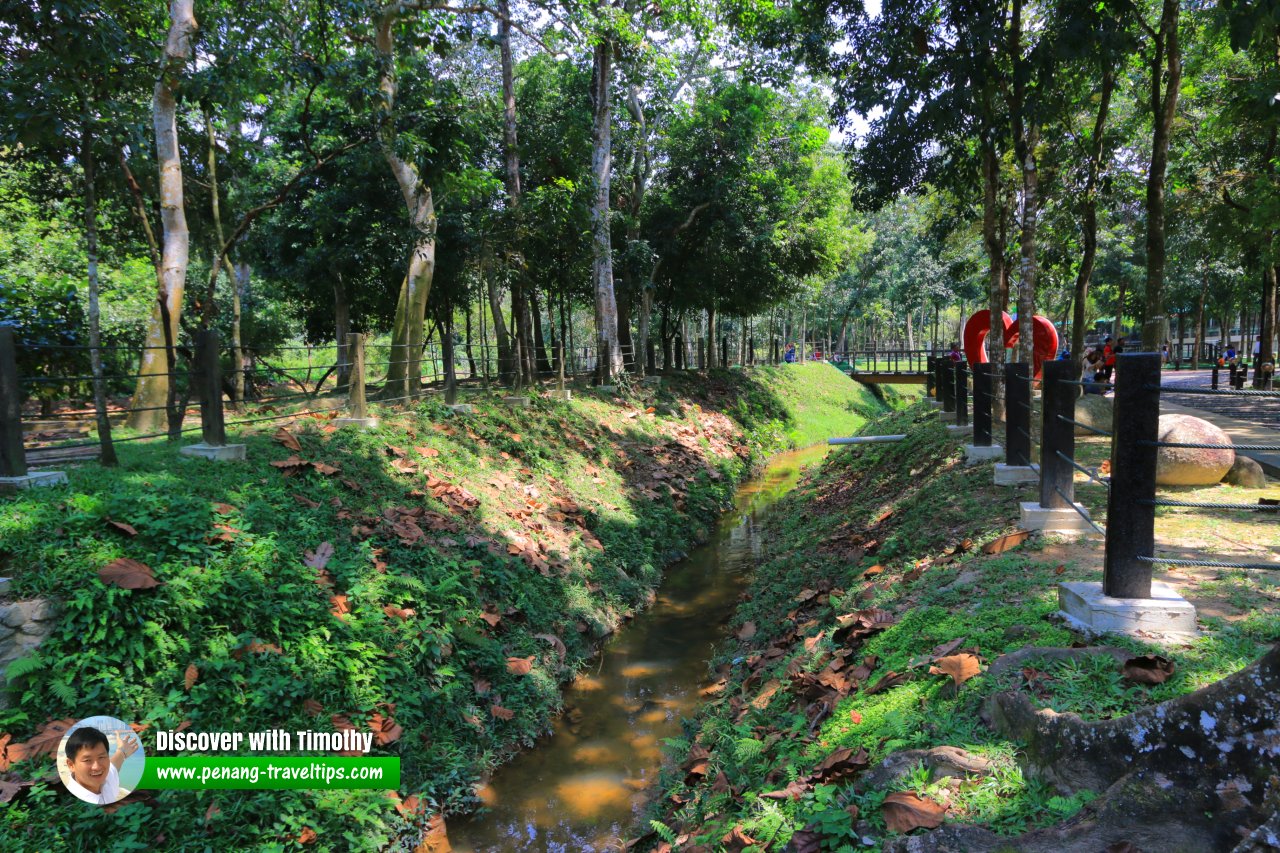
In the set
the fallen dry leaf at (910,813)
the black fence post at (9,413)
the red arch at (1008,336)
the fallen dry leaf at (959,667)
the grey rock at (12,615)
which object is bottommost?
the fallen dry leaf at (910,813)

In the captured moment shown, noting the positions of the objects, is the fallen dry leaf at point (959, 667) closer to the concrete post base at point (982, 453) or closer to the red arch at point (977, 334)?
the concrete post base at point (982, 453)

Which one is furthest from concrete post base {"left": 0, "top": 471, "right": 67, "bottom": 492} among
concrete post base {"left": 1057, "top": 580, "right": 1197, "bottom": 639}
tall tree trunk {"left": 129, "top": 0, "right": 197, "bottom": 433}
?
concrete post base {"left": 1057, "top": 580, "right": 1197, "bottom": 639}

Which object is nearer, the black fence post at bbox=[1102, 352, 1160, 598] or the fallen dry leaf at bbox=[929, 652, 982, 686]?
the black fence post at bbox=[1102, 352, 1160, 598]

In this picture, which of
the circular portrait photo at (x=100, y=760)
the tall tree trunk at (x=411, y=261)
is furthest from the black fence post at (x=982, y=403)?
the circular portrait photo at (x=100, y=760)

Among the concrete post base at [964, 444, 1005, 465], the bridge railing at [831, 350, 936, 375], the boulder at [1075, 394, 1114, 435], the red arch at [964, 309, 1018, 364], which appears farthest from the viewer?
the bridge railing at [831, 350, 936, 375]

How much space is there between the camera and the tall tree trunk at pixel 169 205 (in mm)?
9089

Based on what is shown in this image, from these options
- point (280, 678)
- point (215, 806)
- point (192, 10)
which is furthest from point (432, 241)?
point (215, 806)

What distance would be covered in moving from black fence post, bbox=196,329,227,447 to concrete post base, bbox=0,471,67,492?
146cm

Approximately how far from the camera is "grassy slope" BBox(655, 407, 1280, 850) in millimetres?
3279

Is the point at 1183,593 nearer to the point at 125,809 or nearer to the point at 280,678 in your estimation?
the point at 280,678

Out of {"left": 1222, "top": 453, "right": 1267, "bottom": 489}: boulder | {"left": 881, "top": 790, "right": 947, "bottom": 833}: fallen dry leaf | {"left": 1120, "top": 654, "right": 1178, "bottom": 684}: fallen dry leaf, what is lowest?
{"left": 881, "top": 790, "right": 947, "bottom": 833}: fallen dry leaf

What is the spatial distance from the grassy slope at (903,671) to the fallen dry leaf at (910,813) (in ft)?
0.22

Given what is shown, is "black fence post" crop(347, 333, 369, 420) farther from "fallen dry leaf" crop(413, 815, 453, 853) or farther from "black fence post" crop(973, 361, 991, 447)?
"black fence post" crop(973, 361, 991, 447)

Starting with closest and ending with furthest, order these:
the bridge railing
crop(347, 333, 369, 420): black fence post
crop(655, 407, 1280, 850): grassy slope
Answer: crop(655, 407, 1280, 850): grassy slope < crop(347, 333, 369, 420): black fence post < the bridge railing
